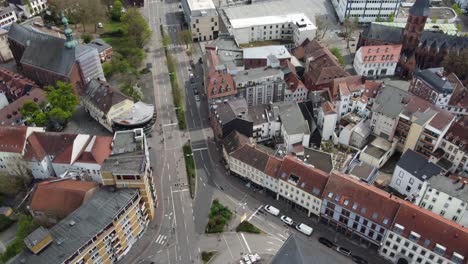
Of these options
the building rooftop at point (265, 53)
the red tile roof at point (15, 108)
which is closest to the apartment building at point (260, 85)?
the building rooftop at point (265, 53)

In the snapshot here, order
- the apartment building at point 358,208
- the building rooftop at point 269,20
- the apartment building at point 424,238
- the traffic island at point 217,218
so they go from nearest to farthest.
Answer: the apartment building at point 424,238 < the apartment building at point 358,208 < the traffic island at point 217,218 < the building rooftop at point 269,20

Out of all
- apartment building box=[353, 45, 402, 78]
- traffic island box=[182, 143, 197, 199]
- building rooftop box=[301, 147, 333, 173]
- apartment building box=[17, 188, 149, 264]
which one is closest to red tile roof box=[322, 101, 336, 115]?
building rooftop box=[301, 147, 333, 173]

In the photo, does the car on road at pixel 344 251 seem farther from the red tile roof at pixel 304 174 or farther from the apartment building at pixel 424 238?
the red tile roof at pixel 304 174

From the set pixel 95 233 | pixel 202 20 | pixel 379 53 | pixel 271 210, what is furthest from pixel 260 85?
pixel 95 233

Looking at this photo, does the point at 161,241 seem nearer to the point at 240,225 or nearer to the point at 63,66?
the point at 240,225

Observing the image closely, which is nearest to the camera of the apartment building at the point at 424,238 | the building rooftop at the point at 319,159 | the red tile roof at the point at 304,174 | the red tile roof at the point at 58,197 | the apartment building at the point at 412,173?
the apartment building at the point at 424,238

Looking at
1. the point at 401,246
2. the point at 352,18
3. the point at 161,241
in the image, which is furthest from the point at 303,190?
the point at 352,18

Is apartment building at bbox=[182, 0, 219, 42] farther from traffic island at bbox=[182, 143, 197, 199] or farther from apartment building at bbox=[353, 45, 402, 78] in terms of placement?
traffic island at bbox=[182, 143, 197, 199]

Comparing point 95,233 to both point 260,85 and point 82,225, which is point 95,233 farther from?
point 260,85
